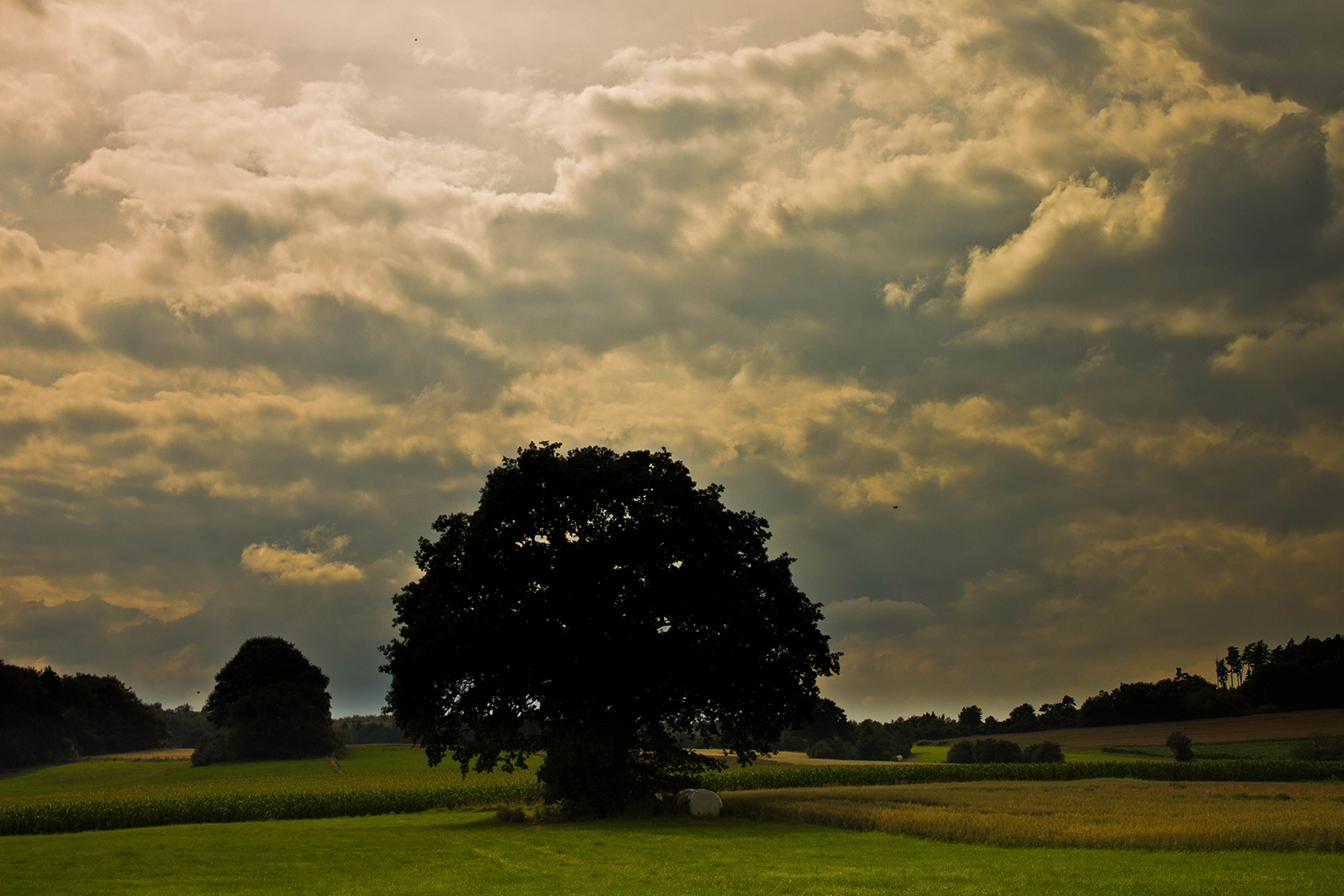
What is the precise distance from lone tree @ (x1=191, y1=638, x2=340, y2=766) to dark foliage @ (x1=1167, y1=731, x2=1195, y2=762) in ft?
308

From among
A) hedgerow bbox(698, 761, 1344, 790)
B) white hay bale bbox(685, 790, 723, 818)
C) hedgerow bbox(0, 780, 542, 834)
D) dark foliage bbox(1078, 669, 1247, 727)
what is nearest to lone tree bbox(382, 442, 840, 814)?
white hay bale bbox(685, 790, 723, 818)

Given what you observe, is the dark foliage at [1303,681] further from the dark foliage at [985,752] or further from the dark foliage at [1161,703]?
the dark foliage at [985,752]

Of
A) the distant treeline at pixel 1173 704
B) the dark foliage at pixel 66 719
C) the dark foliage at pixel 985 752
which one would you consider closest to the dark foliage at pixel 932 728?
the distant treeline at pixel 1173 704

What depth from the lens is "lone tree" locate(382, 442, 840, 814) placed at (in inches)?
1645

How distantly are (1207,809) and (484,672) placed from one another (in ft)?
106

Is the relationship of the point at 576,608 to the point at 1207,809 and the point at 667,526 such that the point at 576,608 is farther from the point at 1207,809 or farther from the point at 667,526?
the point at 1207,809

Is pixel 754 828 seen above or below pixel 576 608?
below

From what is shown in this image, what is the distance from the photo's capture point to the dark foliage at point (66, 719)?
109 meters

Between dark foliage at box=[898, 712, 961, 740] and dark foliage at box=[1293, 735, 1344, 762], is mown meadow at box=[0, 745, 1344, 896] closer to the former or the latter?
dark foliage at box=[1293, 735, 1344, 762]

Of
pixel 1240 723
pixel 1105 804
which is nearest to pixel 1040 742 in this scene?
pixel 1240 723

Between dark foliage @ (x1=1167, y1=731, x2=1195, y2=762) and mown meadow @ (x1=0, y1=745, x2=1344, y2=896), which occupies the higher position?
mown meadow @ (x1=0, y1=745, x2=1344, y2=896)

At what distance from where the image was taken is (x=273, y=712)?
4102 inches

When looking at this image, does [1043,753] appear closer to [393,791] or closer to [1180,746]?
[1180,746]

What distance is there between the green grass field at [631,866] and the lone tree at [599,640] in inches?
207
